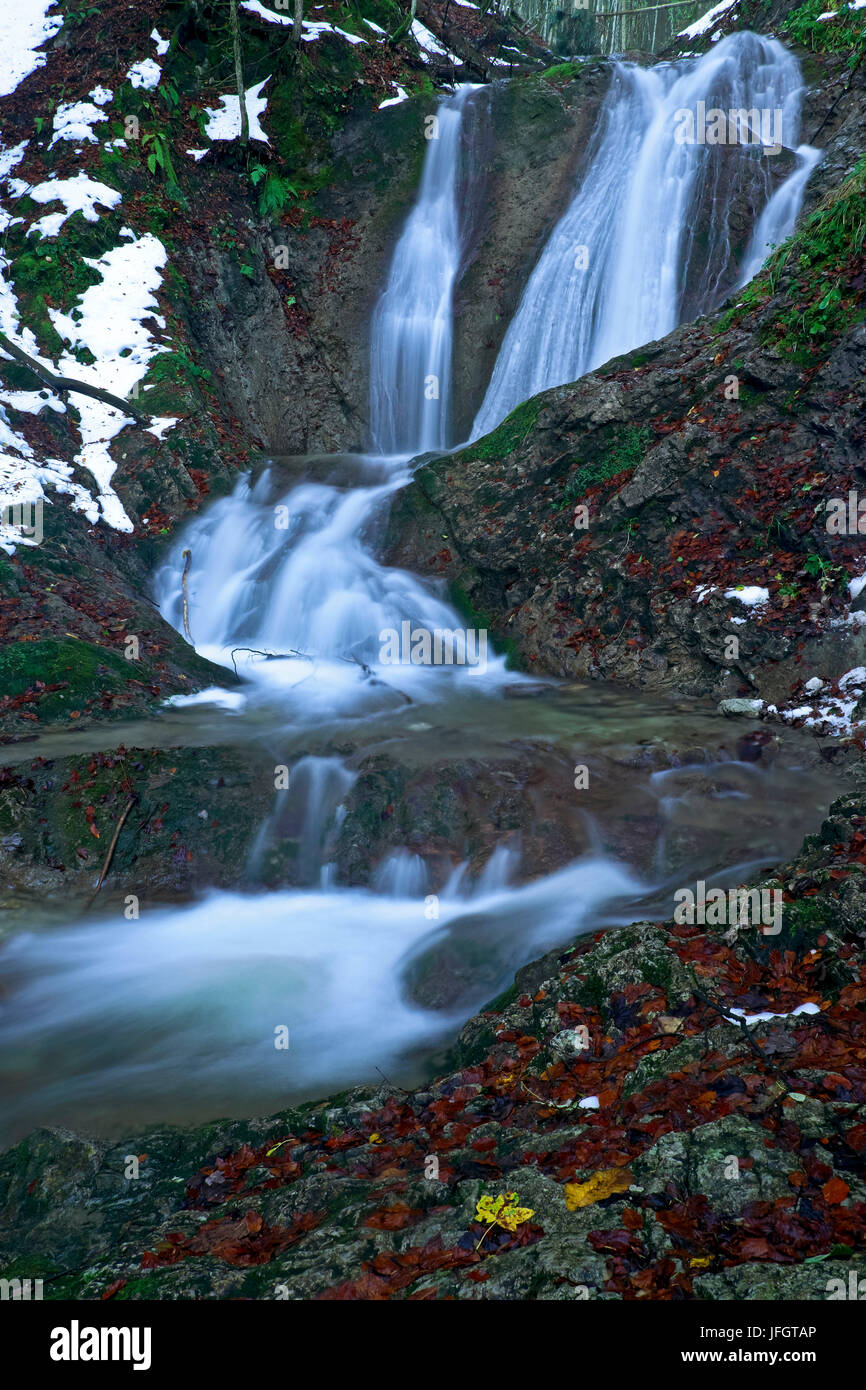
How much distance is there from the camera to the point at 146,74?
1532cm

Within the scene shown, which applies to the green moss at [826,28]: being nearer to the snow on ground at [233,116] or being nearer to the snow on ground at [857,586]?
the snow on ground at [233,116]

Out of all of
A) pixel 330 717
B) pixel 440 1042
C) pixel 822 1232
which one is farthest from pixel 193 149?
pixel 822 1232

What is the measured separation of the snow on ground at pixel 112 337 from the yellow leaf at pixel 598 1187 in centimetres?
1020

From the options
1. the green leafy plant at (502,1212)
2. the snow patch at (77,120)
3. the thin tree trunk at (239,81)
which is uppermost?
the thin tree trunk at (239,81)

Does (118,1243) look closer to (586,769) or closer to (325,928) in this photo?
(325,928)

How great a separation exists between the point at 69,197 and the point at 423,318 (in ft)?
20.6

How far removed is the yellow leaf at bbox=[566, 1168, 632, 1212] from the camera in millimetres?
2500

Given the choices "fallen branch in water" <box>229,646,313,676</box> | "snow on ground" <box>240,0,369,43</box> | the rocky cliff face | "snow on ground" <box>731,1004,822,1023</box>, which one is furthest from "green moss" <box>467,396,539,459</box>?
"snow on ground" <box>240,0,369,43</box>

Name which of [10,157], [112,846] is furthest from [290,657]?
[10,157]

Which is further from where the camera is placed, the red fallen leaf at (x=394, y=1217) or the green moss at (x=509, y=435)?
the green moss at (x=509, y=435)

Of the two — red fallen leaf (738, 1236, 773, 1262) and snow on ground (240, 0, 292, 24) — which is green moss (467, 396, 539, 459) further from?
snow on ground (240, 0, 292, 24)

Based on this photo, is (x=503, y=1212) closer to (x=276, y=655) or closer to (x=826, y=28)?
(x=276, y=655)

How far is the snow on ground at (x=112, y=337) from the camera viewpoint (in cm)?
1134

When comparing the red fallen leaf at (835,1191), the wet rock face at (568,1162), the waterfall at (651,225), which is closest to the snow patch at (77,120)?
the waterfall at (651,225)
